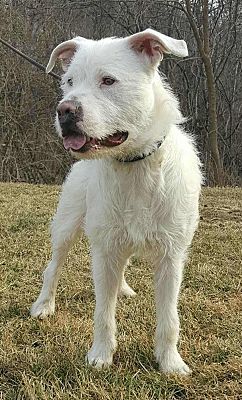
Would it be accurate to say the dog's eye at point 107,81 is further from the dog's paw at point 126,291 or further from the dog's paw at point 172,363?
the dog's paw at point 126,291

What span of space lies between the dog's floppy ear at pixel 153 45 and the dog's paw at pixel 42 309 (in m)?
1.94

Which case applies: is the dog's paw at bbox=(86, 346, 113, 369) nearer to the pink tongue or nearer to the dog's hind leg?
the dog's hind leg

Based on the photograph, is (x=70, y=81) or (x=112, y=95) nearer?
(x=112, y=95)

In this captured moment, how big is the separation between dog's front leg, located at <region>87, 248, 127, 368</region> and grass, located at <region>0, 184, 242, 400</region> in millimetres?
96

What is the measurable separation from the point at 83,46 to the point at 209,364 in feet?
6.08

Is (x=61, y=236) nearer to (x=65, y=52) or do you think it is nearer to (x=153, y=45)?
(x=65, y=52)

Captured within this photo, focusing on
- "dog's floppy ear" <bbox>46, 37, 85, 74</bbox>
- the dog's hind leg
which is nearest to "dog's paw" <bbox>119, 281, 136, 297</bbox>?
the dog's hind leg

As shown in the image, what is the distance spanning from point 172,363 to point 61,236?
1349 millimetres

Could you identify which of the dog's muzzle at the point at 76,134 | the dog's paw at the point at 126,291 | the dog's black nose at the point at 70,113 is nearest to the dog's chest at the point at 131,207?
the dog's muzzle at the point at 76,134

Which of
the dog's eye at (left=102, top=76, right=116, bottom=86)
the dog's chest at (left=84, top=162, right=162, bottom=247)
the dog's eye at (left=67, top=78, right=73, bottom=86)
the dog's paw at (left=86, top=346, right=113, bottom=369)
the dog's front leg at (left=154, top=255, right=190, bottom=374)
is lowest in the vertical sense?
the dog's paw at (left=86, top=346, right=113, bottom=369)

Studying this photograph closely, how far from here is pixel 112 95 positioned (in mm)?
2660

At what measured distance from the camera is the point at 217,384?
2.79 metres

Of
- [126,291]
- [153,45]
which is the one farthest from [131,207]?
[126,291]

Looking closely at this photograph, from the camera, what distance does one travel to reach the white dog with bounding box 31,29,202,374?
2639 mm
